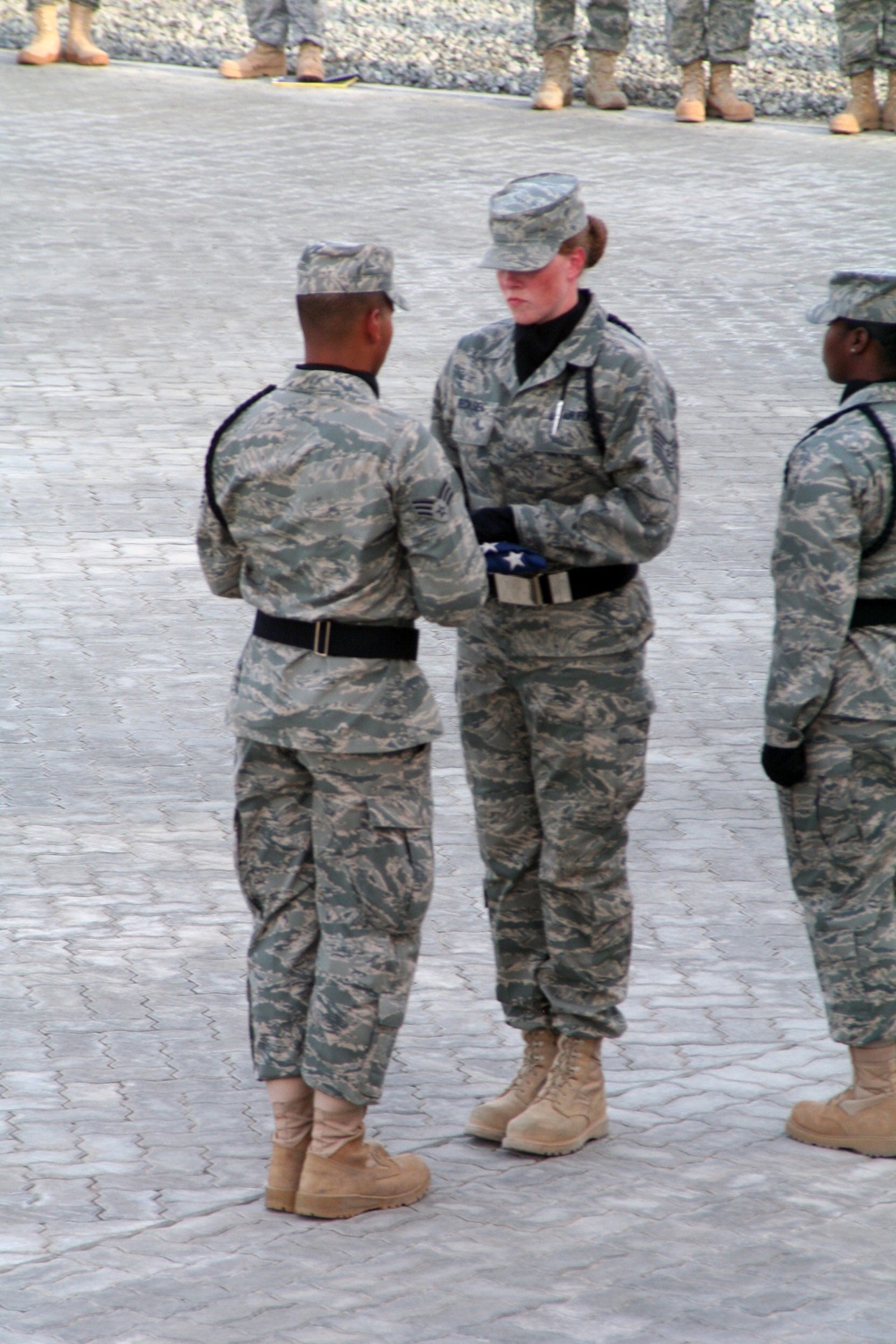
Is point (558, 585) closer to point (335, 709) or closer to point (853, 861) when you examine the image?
point (335, 709)

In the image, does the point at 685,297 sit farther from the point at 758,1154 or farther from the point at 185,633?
the point at 758,1154

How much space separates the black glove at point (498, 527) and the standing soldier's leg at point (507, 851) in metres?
0.30

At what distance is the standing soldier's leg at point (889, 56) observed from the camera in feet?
48.8

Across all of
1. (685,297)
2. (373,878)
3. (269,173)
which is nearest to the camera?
(373,878)

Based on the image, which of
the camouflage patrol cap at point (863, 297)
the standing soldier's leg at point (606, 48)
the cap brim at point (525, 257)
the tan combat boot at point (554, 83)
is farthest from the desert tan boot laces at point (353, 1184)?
the tan combat boot at point (554, 83)

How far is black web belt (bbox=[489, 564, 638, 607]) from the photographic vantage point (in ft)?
13.4

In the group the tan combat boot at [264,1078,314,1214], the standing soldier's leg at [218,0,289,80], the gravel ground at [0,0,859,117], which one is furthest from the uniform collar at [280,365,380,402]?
the gravel ground at [0,0,859,117]

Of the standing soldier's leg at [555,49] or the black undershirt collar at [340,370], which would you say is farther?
A: the standing soldier's leg at [555,49]

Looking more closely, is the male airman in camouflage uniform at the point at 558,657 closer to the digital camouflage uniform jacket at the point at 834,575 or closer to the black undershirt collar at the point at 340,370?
the digital camouflage uniform jacket at the point at 834,575

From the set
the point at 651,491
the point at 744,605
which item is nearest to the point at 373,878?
the point at 651,491

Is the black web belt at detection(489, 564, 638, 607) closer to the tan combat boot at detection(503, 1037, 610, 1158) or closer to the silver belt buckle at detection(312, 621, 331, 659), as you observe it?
the silver belt buckle at detection(312, 621, 331, 659)

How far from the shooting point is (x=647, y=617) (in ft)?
13.9

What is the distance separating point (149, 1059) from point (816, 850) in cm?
169

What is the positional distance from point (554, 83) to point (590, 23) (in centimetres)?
75
